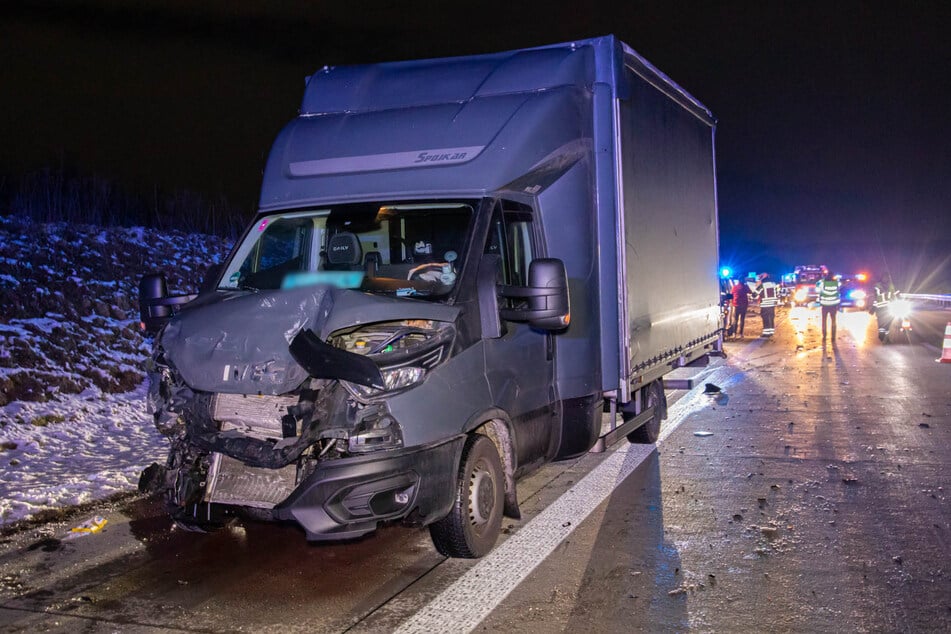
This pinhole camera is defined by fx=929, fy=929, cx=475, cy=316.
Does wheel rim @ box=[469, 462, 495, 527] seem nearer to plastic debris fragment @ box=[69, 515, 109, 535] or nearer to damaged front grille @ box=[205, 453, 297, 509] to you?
damaged front grille @ box=[205, 453, 297, 509]

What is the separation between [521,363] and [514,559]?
128cm

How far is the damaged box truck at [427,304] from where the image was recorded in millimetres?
5141

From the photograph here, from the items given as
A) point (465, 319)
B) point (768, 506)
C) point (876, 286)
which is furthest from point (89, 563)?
point (876, 286)

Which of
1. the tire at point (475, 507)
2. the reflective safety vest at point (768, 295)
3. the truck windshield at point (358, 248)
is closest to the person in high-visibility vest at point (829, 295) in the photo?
the reflective safety vest at point (768, 295)

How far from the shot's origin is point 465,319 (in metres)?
5.61

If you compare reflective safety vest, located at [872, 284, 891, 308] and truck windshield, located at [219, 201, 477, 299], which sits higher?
truck windshield, located at [219, 201, 477, 299]

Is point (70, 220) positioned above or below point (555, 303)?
above

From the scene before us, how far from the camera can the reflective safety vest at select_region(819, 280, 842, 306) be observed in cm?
2281

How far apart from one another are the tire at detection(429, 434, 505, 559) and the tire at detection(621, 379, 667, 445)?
3655 millimetres

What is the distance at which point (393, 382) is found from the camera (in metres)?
5.13

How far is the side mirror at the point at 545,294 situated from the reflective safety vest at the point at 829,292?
18712 millimetres

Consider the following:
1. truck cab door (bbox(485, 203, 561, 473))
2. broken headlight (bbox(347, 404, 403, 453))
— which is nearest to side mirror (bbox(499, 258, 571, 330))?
truck cab door (bbox(485, 203, 561, 473))

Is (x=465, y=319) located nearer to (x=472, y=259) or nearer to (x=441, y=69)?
(x=472, y=259)

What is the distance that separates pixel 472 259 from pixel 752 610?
8.61 feet
